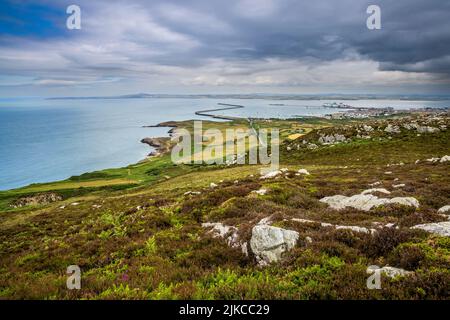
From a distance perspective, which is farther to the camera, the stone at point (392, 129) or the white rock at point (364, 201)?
the stone at point (392, 129)

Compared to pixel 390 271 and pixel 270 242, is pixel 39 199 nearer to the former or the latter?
→ pixel 270 242

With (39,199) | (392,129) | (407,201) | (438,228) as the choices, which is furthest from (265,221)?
(392,129)

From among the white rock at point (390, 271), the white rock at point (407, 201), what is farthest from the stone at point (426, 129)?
the white rock at point (390, 271)

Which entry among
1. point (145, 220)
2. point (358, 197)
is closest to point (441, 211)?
point (358, 197)

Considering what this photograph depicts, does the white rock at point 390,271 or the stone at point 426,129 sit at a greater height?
the stone at point 426,129

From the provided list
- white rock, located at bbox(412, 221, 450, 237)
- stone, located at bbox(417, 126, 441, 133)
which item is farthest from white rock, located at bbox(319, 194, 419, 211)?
stone, located at bbox(417, 126, 441, 133)

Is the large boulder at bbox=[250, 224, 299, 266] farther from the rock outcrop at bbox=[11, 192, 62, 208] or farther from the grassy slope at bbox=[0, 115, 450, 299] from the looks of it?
the rock outcrop at bbox=[11, 192, 62, 208]

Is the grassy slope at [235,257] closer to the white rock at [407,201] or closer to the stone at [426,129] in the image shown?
the white rock at [407,201]
